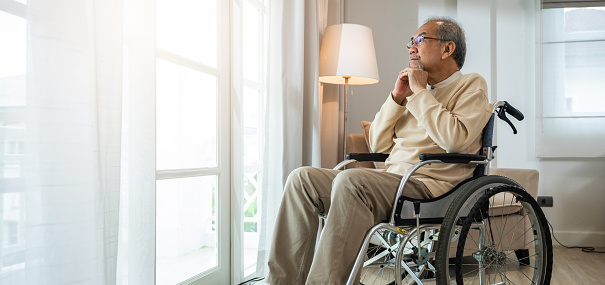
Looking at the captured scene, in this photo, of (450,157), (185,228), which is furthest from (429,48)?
(185,228)

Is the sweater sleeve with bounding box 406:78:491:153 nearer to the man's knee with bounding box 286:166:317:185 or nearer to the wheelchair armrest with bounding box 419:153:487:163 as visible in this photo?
the wheelchair armrest with bounding box 419:153:487:163

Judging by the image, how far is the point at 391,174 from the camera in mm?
1604

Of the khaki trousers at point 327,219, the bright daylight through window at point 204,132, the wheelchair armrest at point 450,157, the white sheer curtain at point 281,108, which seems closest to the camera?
the khaki trousers at point 327,219

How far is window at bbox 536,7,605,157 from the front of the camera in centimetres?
351

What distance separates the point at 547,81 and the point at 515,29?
446 millimetres

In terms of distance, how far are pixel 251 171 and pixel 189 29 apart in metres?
0.75

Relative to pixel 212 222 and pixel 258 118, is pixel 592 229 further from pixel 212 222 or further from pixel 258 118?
pixel 212 222

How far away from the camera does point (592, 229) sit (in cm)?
354

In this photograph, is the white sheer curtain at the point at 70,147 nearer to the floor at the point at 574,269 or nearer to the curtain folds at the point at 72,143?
the curtain folds at the point at 72,143

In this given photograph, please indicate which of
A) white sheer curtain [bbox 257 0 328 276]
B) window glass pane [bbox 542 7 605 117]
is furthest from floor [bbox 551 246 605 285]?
white sheer curtain [bbox 257 0 328 276]

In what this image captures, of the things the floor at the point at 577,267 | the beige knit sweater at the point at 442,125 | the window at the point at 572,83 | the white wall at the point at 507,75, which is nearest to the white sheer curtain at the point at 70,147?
the beige knit sweater at the point at 442,125

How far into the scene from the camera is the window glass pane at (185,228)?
1.72 meters

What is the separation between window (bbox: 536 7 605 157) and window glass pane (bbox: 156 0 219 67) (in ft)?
8.42

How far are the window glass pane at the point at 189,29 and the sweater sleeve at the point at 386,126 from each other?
0.73 m
